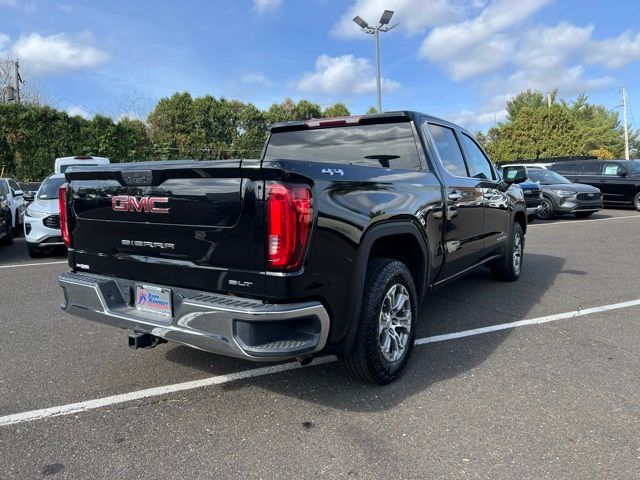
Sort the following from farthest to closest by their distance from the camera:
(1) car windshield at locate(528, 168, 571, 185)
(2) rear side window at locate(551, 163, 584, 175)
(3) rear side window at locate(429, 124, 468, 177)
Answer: (2) rear side window at locate(551, 163, 584, 175), (1) car windshield at locate(528, 168, 571, 185), (3) rear side window at locate(429, 124, 468, 177)

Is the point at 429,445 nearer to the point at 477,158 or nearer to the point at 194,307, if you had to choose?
→ the point at 194,307

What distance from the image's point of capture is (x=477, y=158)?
554cm

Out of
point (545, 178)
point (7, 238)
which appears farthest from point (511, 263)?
point (545, 178)

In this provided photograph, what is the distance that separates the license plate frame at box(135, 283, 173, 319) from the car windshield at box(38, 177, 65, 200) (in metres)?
7.34

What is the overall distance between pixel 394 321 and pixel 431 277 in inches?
28.6

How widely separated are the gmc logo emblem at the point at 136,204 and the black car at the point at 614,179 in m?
18.3

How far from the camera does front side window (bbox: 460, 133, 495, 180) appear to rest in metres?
5.23

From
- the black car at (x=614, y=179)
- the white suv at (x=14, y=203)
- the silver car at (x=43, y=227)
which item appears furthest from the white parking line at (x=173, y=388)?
the black car at (x=614, y=179)

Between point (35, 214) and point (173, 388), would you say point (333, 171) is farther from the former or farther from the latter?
point (35, 214)

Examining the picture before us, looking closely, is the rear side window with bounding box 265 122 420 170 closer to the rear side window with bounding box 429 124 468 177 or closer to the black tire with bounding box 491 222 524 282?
the rear side window with bounding box 429 124 468 177

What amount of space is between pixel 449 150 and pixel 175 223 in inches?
111

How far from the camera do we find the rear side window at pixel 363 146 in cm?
427

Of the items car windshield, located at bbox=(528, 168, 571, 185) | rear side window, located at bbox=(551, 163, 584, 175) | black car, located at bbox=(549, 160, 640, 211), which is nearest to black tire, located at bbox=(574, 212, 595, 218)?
car windshield, located at bbox=(528, 168, 571, 185)

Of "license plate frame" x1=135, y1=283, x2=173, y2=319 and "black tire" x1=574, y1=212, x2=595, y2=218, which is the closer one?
"license plate frame" x1=135, y1=283, x2=173, y2=319
